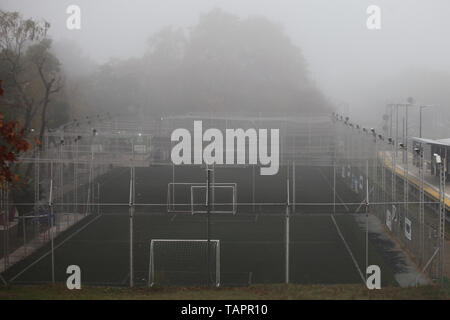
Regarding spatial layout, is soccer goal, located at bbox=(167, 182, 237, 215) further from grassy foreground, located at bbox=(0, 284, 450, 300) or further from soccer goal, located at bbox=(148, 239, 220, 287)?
grassy foreground, located at bbox=(0, 284, 450, 300)

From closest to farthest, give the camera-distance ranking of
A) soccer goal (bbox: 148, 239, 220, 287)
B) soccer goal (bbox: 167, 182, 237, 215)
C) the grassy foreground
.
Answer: the grassy foreground, soccer goal (bbox: 148, 239, 220, 287), soccer goal (bbox: 167, 182, 237, 215)

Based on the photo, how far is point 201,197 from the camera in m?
23.3

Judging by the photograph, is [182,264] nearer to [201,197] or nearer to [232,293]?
[232,293]

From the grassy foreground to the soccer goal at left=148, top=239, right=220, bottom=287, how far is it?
101 cm

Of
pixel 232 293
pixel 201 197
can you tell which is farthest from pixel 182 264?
pixel 201 197

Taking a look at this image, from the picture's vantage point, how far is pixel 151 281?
36.1ft

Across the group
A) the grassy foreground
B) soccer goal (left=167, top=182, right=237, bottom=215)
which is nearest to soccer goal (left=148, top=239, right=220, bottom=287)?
the grassy foreground

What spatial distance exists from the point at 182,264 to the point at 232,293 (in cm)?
343

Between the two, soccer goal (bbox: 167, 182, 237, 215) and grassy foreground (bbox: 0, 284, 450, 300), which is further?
soccer goal (bbox: 167, 182, 237, 215)

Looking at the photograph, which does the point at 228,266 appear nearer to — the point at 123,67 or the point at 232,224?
the point at 232,224

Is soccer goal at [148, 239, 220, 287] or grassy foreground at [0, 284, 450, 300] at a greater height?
grassy foreground at [0, 284, 450, 300]

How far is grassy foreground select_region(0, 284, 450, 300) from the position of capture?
8789mm

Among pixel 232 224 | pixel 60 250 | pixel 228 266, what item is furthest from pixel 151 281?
pixel 232 224

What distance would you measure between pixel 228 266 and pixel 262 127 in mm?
A: 23666
